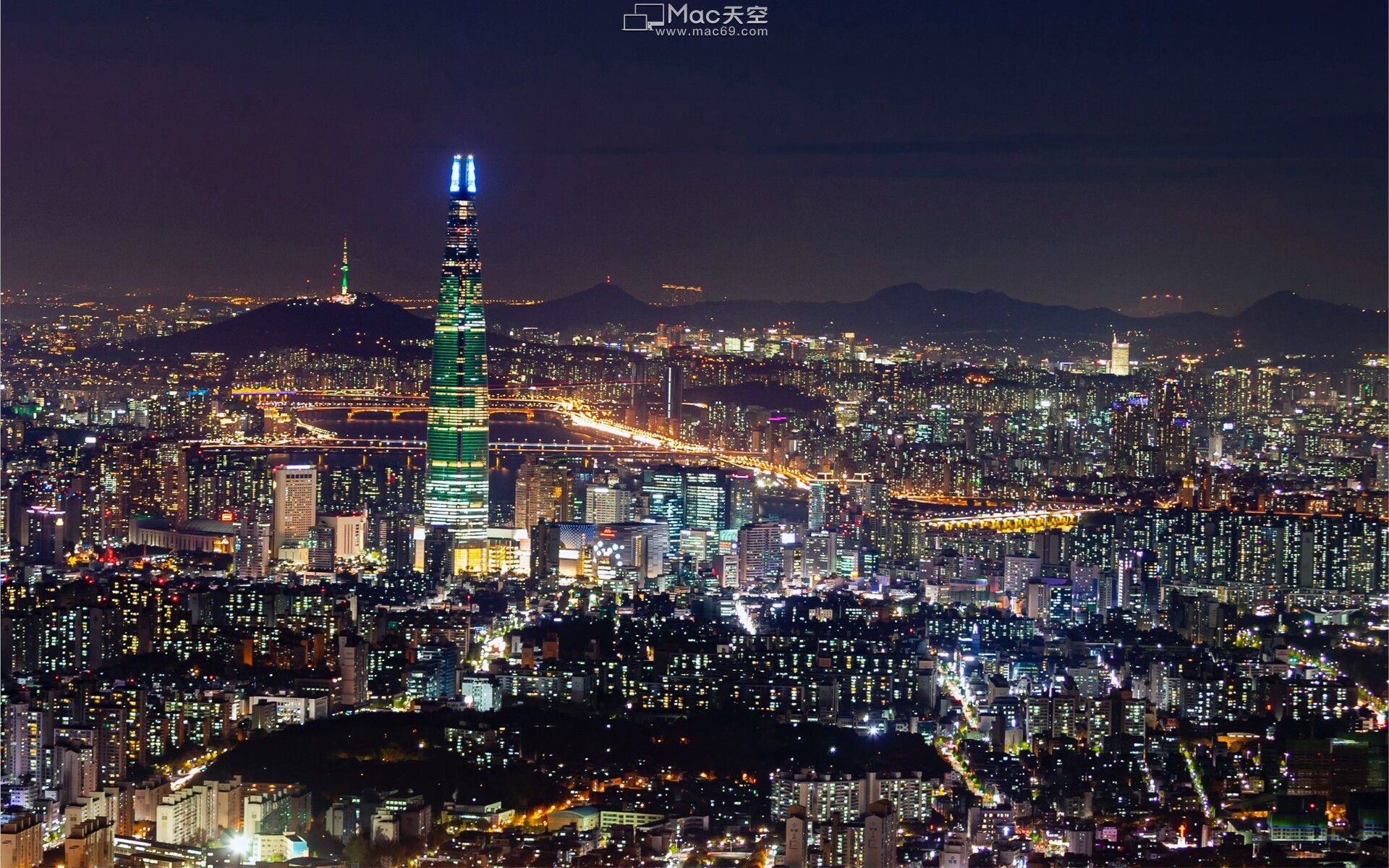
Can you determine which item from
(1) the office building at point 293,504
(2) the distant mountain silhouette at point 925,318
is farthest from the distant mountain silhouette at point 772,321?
(1) the office building at point 293,504

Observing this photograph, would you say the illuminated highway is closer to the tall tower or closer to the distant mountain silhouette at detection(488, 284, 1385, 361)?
the tall tower

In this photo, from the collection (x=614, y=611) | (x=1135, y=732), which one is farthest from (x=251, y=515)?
(x=1135, y=732)

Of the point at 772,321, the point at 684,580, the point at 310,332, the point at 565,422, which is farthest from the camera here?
the point at 565,422

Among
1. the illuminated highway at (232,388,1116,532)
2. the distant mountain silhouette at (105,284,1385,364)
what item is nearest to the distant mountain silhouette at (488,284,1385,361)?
the distant mountain silhouette at (105,284,1385,364)

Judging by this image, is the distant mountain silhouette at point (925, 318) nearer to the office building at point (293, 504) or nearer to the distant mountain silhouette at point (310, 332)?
the distant mountain silhouette at point (310, 332)

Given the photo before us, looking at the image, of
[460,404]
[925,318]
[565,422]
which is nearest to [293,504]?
[460,404]

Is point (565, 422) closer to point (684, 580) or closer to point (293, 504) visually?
point (293, 504)
